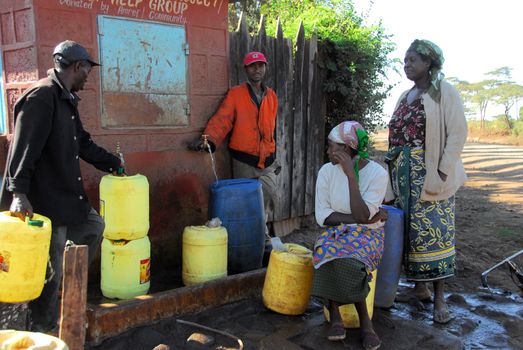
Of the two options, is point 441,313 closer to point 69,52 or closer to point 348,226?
point 348,226

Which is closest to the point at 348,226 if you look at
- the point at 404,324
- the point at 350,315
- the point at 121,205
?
the point at 350,315

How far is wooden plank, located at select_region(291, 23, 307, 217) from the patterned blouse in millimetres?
2201

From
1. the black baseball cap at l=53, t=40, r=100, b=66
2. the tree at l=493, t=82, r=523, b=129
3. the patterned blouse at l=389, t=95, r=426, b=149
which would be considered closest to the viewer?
the black baseball cap at l=53, t=40, r=100, b=66

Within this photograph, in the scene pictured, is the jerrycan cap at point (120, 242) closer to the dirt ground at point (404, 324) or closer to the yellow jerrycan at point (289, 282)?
the dirt ground at point (404, 324)

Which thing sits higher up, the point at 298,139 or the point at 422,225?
the point at 298,139

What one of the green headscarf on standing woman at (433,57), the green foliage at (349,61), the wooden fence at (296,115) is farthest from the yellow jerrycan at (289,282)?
the green foliage at (349,61)

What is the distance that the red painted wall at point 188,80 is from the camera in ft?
13.3

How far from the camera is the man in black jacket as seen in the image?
3.10 meters

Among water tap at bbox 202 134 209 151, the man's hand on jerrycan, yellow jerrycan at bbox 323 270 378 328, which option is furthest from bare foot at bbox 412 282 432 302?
the man's hand on jerrycan

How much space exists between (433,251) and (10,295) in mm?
3082

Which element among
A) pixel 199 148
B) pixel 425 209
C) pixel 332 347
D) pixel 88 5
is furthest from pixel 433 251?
pixel 88 5

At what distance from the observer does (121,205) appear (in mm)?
3932

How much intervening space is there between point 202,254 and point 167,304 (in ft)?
1.80

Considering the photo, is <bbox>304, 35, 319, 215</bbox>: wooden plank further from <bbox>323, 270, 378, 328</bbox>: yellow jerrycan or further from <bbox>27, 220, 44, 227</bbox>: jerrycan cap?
<bbox>27, 220, 44, 227</bbox>: jerrycan cap
